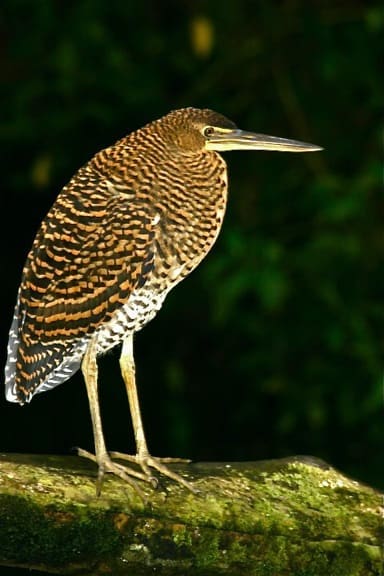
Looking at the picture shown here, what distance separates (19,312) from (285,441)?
2943mm

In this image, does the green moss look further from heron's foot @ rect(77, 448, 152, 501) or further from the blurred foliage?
the blurred foliage

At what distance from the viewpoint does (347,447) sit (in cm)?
673

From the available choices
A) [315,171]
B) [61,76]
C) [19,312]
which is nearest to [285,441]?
[315,171]

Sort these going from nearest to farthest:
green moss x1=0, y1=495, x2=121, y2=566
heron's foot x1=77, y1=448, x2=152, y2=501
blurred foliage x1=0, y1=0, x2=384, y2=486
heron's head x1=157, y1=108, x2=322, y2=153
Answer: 1. green moss x1=0, y1=495, x2=121, y2=566
2. heron's foot x1=77, y1=448, x2=152, y2=501
3. heron's head x1=157, y1=108, x2=322, y2=153
4. blurred foliage x1=0, y1=0, x2=384, y2=486

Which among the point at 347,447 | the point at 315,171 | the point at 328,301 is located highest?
the point at 315,171

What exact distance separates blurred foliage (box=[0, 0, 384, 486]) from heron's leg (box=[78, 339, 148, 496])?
2.20 m

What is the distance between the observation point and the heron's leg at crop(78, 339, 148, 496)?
3.61 meters

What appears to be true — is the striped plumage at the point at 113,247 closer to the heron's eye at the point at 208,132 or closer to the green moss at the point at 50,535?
the heron's eye at the point at 208,132

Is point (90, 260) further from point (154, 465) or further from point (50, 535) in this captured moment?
point (50, 535)

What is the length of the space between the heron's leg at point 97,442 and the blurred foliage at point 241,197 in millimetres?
2196

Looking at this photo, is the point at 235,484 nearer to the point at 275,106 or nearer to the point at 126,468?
the point at 126,468

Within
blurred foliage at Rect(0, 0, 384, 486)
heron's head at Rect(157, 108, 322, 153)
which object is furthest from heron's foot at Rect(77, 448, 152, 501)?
blurred foliage at Rect(0, 0, 384, 486)

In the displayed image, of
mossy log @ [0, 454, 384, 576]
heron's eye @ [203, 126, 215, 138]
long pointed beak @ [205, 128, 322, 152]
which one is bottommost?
mossy log @ [0, 454, 384, 576]

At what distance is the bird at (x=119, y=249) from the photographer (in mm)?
3768
